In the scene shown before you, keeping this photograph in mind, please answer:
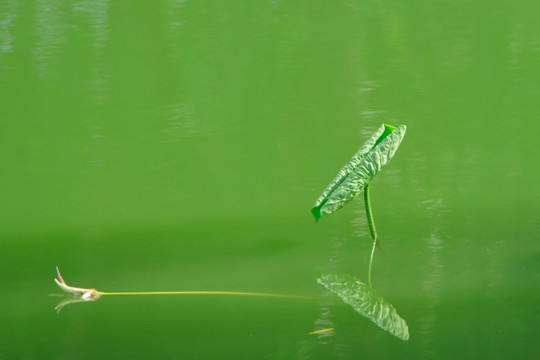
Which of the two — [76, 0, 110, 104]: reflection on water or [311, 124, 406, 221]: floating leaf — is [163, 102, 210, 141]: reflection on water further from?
[311, 124, 406, 221]: floating leaf

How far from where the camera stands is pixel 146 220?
5.53ft

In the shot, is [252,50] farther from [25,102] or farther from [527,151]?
[527,151]

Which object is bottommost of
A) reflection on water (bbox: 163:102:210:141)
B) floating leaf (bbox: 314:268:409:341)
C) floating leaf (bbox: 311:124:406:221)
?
reflection on water (bbox: 163:102:210:141)

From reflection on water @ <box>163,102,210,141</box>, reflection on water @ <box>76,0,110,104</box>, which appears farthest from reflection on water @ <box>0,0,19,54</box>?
reflection on water @ <box>163,102,210,141</box>

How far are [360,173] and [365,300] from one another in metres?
0.22

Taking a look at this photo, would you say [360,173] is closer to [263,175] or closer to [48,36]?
[263,175]

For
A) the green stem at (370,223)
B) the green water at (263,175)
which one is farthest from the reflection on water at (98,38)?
the green stem at (370,223)

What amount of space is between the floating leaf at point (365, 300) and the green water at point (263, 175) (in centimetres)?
2

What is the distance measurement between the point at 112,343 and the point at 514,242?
758 mm

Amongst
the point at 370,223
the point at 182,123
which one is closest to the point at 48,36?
the point at 182,123

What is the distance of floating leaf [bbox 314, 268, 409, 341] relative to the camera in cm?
113

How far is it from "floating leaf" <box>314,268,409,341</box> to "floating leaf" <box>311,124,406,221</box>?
11 cm

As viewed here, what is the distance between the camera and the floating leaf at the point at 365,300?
113 cm

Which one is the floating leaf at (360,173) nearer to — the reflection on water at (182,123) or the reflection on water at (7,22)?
the reflection on water at (182,123)
